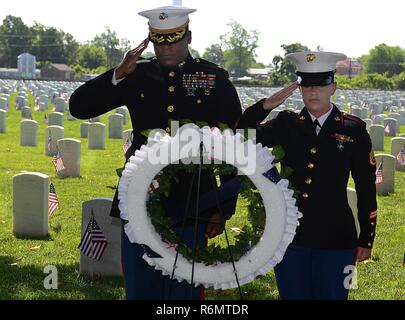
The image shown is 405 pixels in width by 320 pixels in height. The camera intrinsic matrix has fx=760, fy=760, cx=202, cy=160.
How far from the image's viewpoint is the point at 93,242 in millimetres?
6758

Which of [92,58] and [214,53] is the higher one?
[214,53]

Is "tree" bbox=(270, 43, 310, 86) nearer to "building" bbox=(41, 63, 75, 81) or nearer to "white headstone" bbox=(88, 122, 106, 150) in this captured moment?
"building" bbox=(41, 63, 75, 81)

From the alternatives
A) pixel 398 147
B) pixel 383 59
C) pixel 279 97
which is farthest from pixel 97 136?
pixel 383 59

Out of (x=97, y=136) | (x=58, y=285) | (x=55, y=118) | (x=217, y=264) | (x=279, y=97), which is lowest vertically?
(x=58, y=285)

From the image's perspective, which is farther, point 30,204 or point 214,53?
point 214,53

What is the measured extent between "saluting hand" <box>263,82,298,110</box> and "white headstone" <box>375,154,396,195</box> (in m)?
8.25

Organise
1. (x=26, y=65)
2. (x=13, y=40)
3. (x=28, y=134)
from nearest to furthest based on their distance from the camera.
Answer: (x=28, y=134) → (x=26, y=65) → (x=13, y=40)

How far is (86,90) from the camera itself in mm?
4078

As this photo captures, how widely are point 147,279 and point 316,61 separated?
4.83 ft

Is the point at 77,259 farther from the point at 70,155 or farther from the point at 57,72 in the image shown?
the point at 57,72

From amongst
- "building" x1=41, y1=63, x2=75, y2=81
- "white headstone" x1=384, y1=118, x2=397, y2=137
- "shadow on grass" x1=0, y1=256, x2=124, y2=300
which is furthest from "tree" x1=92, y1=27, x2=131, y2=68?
"shadow on grass" x1=0, y1=256, x2=124, y2=300

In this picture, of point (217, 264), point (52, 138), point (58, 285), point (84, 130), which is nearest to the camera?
point (217, 264)

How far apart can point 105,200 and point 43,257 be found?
4.22ft
